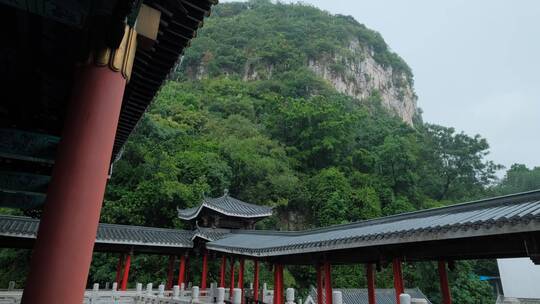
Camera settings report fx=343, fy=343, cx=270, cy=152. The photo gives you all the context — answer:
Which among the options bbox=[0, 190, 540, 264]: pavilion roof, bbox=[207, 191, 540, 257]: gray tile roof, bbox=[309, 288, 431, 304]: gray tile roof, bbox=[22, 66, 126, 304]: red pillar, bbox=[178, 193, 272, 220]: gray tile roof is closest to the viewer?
bbox=[22, 66, 126, 304]: red pillar

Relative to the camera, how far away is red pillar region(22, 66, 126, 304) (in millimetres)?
2291

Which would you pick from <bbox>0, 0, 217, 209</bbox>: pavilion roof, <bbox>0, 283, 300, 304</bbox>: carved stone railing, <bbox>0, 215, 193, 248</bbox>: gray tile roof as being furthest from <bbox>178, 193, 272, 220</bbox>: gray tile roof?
<bbox>0, 0, 217, 209</bbox>: pavilion roof

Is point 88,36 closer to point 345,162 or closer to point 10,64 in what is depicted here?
point 10,64

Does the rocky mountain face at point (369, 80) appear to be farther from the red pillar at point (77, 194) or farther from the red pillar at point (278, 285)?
the red pillar at point (77, 194)

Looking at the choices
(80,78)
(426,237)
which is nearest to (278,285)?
(426,237)

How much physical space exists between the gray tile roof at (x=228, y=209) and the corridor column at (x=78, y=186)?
18.9 metres

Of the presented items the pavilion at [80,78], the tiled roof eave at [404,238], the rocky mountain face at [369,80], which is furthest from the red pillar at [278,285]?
the rocky mountain face at [369,80]

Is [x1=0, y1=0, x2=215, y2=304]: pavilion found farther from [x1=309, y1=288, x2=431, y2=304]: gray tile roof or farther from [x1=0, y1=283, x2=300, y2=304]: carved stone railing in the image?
Result: [x1=309, y1=288, x2=431, y2=304]: gray tile roof

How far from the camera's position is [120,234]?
17391 mm

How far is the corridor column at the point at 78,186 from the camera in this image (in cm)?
229

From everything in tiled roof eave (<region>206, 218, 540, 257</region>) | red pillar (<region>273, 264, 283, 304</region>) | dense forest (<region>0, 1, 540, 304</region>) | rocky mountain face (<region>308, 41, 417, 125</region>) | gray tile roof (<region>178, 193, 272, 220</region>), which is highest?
rocky mountain face (<region>308, 41, 417, 125</region>)

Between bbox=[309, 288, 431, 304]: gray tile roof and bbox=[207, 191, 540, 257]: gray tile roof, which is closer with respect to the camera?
bbox=[207, 191, 540, 257]: gray tile roof

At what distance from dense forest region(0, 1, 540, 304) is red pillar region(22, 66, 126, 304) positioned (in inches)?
593

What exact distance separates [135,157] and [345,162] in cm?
2407
